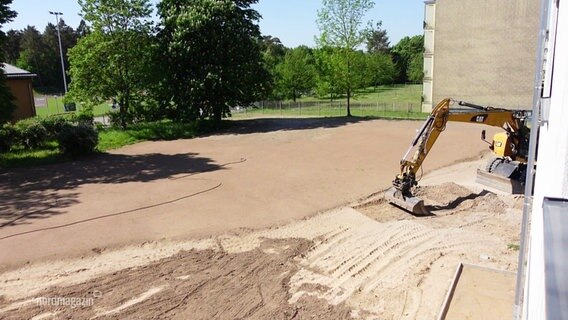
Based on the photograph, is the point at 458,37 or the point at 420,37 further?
the point at 420,37

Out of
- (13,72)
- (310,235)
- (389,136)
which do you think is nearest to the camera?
(310,235)

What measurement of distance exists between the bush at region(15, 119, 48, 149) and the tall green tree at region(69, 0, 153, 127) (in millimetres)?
4995

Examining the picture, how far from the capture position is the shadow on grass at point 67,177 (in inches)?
496

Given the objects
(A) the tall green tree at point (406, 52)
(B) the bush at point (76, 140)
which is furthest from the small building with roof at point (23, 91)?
(A) the tall green tree at point (406, 52)

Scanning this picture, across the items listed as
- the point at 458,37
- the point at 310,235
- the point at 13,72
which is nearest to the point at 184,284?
the point at 310,235

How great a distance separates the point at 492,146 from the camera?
14461mm

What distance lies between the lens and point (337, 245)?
969 cm

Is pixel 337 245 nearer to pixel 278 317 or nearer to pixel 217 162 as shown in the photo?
pixel 278 317

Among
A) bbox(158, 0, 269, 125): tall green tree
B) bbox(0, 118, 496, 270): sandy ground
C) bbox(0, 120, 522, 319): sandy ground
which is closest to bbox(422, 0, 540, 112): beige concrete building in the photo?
bbox(0, 118, 496, 270): sandy ground

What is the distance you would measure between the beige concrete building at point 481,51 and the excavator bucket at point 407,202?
90.0ft

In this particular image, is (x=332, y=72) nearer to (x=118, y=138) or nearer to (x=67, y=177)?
(x=118, y=138)

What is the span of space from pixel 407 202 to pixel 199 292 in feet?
21.0

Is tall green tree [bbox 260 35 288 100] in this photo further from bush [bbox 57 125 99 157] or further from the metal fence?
bush [bbox 57 125 99 157]

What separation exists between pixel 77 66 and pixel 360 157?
60.2ft
